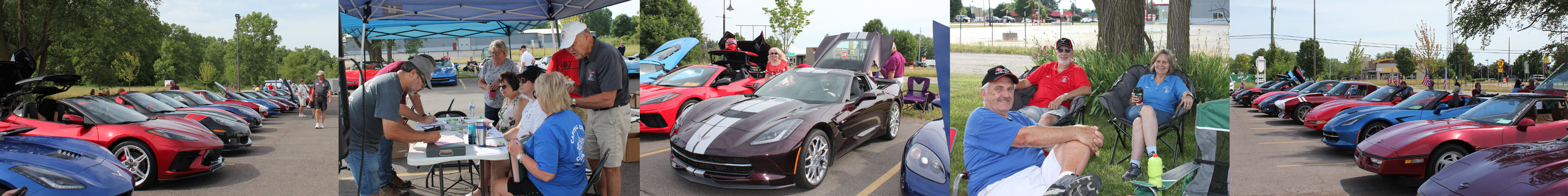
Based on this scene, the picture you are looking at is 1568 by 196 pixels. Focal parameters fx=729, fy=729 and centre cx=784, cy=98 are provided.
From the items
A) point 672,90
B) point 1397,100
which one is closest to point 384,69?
point 672,90

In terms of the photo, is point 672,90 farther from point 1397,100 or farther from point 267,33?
point 1397,100

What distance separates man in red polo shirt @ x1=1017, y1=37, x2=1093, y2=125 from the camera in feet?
11.3

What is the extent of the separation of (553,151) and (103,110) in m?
2.76

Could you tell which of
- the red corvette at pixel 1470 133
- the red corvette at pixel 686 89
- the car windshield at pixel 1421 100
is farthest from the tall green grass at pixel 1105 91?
the car windshield at pixel 1421 100

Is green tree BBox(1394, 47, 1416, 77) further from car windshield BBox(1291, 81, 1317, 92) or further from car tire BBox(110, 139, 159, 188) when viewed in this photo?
car tire BBox(110, 139, 159, 188)

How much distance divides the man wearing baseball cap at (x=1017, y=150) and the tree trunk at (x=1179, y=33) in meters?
0.55

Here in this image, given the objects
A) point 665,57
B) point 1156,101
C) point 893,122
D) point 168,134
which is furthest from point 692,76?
point 168,134

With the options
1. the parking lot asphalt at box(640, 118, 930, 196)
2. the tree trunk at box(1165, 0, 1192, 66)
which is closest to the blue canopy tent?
the parking lot asphalt at box(640, 118, 930, 196)

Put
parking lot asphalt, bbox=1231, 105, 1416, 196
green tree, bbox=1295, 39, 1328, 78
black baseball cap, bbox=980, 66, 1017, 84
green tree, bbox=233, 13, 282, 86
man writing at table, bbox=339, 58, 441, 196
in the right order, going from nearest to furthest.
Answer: black baseball cap, bbox=980, 66, 1017, 84 → man writing at table, bbox=339, 58, 441, 196 → green tree, bbox=233, 13, 282, 86 → parking lot asphalt, bbox=1231, 105, 1416, 196 → green tree, bbox=1295, 39, 1328, 78

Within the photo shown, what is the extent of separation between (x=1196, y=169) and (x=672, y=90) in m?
2.90

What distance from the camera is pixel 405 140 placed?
3.84 metres

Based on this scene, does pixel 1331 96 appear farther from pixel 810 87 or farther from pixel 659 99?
pixel 659 99

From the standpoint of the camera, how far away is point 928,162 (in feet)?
12.1

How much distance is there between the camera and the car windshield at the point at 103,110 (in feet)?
13.6
